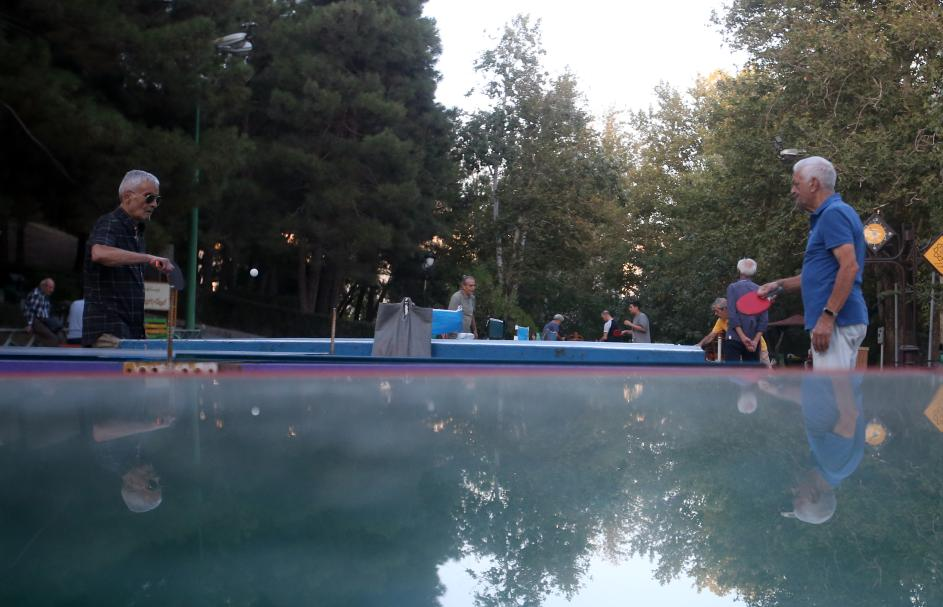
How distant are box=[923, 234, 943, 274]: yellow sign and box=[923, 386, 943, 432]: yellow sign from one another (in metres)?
12.2

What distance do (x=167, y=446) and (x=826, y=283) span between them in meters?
3.74

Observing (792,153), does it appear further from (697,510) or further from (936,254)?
(697,510)

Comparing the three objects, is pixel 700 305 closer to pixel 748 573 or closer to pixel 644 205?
pixel 644 205

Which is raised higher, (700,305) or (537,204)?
(537,204)

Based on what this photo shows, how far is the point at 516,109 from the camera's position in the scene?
1547 inches

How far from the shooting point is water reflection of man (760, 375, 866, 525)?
4.93 feet

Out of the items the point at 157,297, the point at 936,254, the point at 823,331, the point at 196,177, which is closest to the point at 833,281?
the point at 823,331

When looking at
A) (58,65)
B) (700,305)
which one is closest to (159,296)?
(58,65)

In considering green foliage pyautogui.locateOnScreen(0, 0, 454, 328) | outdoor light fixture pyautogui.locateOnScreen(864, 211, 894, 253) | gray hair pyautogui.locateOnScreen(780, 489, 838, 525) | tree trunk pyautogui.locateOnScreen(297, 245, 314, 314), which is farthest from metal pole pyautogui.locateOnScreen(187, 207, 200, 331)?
gray hair pyautogui.locateOnScreen(780, 489, 838, 525)

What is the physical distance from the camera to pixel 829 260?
16.2 ft

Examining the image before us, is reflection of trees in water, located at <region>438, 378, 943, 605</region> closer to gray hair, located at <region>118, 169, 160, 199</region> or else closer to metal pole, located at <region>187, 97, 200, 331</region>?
gray hair, located at <region>118, 169, 160, 199</region>

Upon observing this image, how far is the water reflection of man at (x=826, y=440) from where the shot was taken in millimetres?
1504

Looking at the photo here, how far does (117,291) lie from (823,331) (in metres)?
3.71

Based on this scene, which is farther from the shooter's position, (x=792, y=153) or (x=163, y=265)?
(x=792, y=153)
